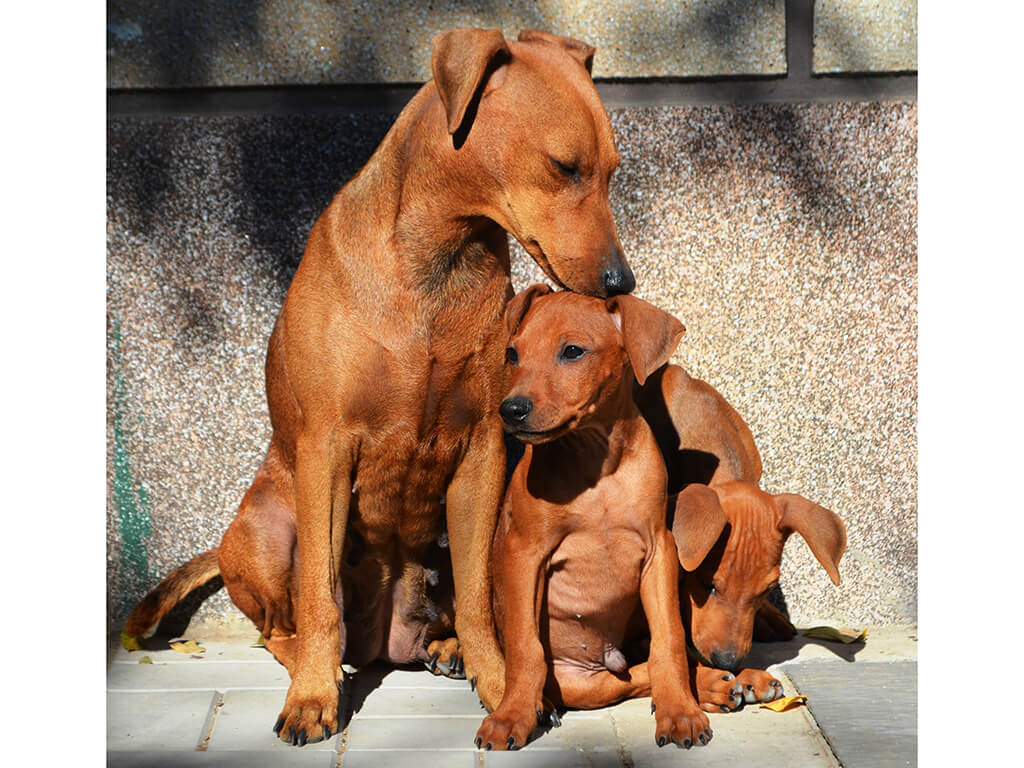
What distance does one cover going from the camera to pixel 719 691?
15.9 feet

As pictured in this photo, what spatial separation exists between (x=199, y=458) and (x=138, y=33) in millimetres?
1862

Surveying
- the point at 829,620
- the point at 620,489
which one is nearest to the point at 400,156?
the point at 620,489

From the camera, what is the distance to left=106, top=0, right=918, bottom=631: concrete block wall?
576cm

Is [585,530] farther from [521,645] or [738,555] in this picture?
[738,555]

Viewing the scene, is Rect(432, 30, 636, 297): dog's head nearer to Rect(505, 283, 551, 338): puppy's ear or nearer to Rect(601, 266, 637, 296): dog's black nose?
Rect(601, 266, 637, 296): dog's black nose

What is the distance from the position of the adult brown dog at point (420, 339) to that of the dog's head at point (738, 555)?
2.47 feet

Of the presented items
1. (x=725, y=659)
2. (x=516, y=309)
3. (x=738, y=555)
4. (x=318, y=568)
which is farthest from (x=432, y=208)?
(x=725, y=659)

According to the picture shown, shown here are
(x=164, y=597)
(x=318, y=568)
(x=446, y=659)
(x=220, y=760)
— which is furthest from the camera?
(x=164, y=597)

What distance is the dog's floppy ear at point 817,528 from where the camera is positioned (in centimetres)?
482

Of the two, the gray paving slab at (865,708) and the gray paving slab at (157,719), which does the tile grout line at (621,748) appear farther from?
the gray paving slab at (157,719)

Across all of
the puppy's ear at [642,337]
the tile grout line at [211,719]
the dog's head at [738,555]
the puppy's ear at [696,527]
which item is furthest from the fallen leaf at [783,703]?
the tile grout line at [211,719]

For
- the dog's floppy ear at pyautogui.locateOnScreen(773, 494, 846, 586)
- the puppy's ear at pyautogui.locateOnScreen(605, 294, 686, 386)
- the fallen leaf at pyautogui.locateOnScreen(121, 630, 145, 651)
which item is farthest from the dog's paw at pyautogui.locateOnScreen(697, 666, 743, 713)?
the fallen leaf at pyautogui.locateOnScreen(121, 630, 145, 651)

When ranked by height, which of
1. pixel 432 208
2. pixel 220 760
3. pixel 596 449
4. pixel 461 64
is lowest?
pixel 220 760

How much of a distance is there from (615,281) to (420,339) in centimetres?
Result: 76
